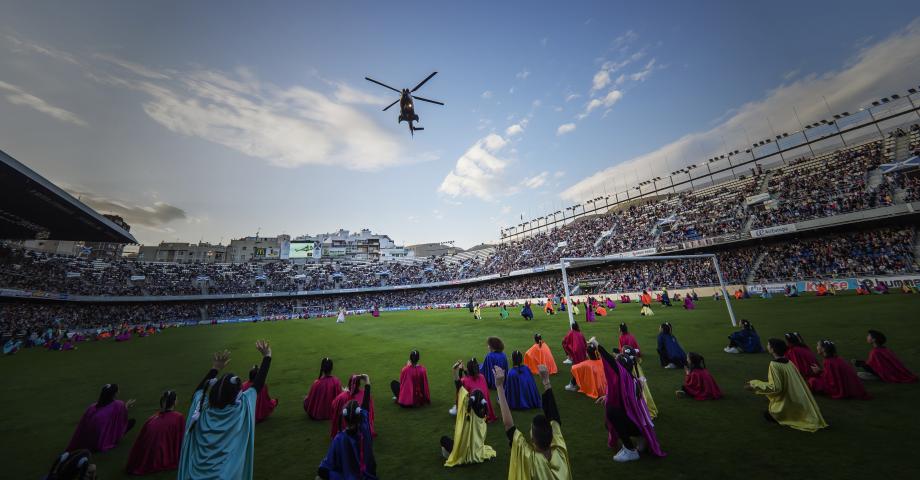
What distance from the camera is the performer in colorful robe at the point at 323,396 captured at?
712 centimetres

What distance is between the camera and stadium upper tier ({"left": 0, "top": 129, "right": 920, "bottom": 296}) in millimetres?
26703

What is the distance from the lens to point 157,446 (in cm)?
535

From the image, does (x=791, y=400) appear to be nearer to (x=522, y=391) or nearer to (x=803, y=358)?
(x=803, y=358)

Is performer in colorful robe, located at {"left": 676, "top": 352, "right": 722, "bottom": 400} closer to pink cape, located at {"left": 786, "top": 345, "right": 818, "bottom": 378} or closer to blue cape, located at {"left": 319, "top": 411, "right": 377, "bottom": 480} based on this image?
pink cape, located at {"left": 786, "top": 345, "right": 818, "bottom": 378}

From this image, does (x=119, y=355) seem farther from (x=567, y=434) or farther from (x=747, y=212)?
(x=747, y=212)

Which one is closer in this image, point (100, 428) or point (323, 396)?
point (100, 428)

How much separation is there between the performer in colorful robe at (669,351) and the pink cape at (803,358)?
241cm

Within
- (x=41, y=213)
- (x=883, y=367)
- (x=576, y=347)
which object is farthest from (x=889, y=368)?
(x=41, y=213)

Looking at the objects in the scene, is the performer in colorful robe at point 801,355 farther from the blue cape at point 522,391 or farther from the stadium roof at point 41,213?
the stadium roof at point 41,213

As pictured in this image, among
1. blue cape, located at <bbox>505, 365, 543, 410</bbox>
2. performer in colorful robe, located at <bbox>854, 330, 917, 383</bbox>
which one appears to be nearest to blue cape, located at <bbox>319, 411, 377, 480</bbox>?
blue cape, located at <bbox>505, 365, 543, 410</bbox>

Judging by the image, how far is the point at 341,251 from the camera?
8938 centimetres

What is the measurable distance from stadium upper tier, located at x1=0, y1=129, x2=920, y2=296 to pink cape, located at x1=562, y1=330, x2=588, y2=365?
2878 centimetres

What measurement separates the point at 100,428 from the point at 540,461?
8203 millimetres

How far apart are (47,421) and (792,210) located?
46246 mm
